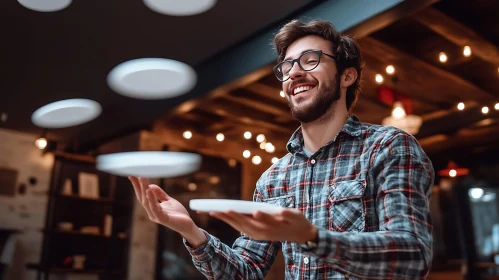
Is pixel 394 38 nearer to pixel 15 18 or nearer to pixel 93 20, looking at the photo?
pixel 93 20

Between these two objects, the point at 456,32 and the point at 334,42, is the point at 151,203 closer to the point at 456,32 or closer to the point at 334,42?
the point at 334,42

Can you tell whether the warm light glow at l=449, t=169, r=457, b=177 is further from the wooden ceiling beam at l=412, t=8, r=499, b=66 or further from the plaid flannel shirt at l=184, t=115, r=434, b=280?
the plaid flannel shirt at l=184, t=115, r=434, b=280

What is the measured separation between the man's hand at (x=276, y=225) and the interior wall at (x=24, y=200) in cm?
585

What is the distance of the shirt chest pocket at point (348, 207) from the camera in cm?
117

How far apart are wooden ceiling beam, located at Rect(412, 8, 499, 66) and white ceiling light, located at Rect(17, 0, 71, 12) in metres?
2.67

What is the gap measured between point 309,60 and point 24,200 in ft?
19.5

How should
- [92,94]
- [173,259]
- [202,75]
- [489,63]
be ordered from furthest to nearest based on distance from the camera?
[173,259]
[92,94]
[202,75]
[489,63]

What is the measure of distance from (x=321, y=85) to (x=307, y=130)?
0.50 ft

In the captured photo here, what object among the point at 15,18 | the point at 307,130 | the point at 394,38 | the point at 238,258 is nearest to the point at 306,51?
the point at 307,130

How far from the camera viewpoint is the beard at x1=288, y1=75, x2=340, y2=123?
1.33 meters

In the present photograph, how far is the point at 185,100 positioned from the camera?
4.82 m

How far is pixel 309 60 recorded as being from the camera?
4.58 ft

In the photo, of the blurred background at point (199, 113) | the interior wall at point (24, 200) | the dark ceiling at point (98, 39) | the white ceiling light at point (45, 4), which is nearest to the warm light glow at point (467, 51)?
the blurred background at point (199, 113)

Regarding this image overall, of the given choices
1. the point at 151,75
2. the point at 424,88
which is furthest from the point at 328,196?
the point at 424,88
